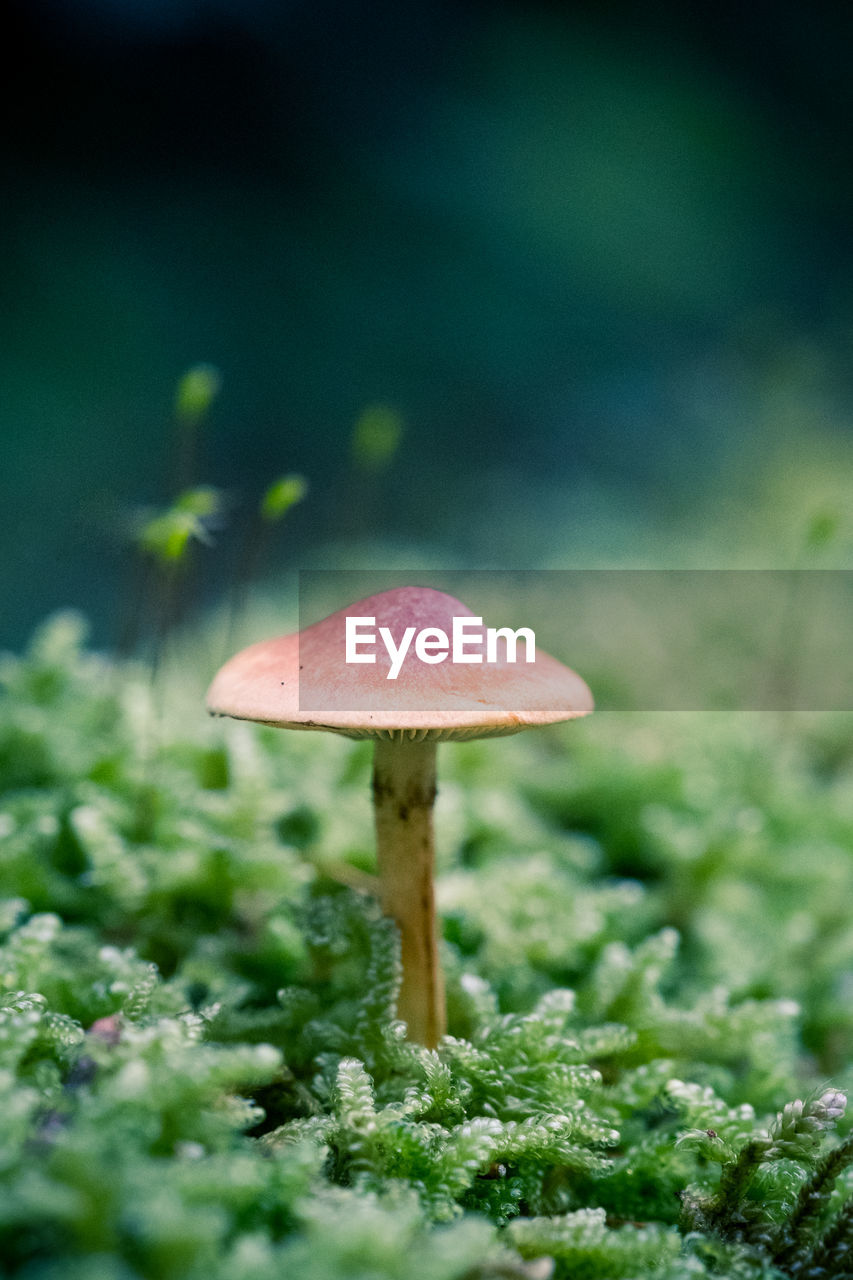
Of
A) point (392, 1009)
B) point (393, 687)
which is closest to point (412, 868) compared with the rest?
point (392, 1009)

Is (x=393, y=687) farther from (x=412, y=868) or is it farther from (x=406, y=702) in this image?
(x=412, y=868)

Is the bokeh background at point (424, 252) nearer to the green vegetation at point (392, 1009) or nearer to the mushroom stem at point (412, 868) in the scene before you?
the green vegetation at point (392, 1009)

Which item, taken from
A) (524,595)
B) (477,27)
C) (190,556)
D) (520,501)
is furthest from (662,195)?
(190,556)

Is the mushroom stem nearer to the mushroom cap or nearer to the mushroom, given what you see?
the mushroom

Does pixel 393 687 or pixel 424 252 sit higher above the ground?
pixel 424 252

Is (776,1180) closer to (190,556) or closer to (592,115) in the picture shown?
(190,556)

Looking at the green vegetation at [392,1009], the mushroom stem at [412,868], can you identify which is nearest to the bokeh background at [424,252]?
the green vegetation at [392,1009]

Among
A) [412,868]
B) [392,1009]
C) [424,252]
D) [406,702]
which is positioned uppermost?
[424,252]

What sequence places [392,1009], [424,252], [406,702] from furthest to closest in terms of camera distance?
[424,252] → [392,1009] → [406,702]
